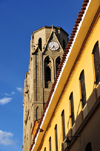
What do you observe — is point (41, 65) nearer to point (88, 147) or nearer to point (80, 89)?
point (80, 89)

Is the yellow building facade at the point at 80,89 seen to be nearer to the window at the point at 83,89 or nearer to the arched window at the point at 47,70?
the window at the point at 83,89

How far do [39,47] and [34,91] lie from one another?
9.70 meters

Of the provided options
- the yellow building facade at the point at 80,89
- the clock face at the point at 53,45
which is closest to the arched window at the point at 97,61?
the yellow building facade at the point at 80,89

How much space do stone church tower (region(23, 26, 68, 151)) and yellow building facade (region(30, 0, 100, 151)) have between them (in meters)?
32.7

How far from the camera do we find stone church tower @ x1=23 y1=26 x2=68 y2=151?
174ft

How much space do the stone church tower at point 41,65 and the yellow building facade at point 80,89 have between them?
32650 millimetres

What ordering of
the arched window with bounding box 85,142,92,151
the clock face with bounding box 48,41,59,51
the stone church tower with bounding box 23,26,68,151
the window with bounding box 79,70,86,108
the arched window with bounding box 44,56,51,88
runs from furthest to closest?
the clock face with bounding box 48,41,59,51 < the arched window with bounding box 44,56,51,88 < the stone church tower with bounding box 23,26,68,151 < the window with bounding box 79,70,86,108 < the arched window with bounding box 85,142,92,151

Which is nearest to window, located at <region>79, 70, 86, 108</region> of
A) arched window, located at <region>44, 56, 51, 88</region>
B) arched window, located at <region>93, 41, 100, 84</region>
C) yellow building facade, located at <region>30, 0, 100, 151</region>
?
yellow building facade, located at <region>30, 0, 100, 151</region>

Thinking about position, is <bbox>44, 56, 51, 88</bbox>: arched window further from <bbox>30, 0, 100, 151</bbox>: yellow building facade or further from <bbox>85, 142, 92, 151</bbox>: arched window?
<bbox>85, 142, 92, 151</bbox>: arched window

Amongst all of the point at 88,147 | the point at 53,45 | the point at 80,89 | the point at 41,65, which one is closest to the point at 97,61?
the point at 80,89

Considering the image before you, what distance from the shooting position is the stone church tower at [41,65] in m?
53.2

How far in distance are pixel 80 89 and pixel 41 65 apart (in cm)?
4099

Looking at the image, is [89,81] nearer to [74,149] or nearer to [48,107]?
[74,149]

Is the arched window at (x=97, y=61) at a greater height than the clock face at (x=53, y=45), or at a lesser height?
lesser
